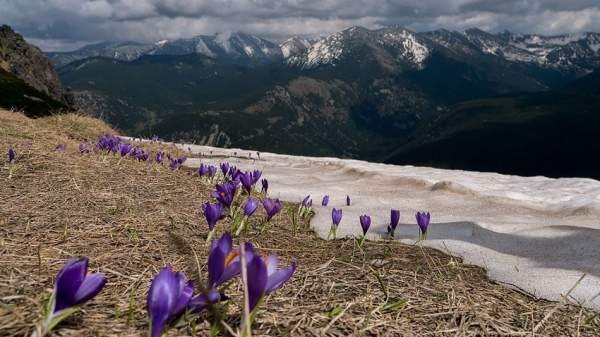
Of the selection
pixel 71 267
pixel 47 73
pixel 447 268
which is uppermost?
pixel 47 73

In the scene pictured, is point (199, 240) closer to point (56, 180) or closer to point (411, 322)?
point (411, 322)

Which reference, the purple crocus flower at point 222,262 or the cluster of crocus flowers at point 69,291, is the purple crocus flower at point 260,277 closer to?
the purple crocus flower at point 222,262

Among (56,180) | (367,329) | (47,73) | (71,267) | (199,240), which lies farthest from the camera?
(47,73)

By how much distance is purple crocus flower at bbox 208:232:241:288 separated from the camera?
1471mm

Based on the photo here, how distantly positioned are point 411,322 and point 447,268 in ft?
4.10

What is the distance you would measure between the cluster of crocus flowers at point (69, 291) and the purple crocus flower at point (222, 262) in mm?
336

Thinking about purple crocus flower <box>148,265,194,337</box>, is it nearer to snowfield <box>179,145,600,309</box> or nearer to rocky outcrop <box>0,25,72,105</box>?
snowfield <box>179,145,600,309</box>

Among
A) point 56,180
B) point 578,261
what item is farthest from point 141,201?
point 578,261

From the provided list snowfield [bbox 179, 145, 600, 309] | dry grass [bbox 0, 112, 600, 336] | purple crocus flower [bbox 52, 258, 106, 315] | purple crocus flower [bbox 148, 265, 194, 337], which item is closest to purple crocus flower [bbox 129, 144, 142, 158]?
dry grass [bbox 0, 112, 600, 336]

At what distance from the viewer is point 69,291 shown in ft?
4.38

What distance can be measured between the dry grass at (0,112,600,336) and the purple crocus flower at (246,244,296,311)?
0.19 meters

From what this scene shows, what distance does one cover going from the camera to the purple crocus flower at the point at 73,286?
1322mm

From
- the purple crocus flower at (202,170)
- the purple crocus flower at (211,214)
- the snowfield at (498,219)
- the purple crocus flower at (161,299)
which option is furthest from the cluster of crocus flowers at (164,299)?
the purple crocus flower at (202,170)

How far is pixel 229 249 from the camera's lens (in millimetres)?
1498
